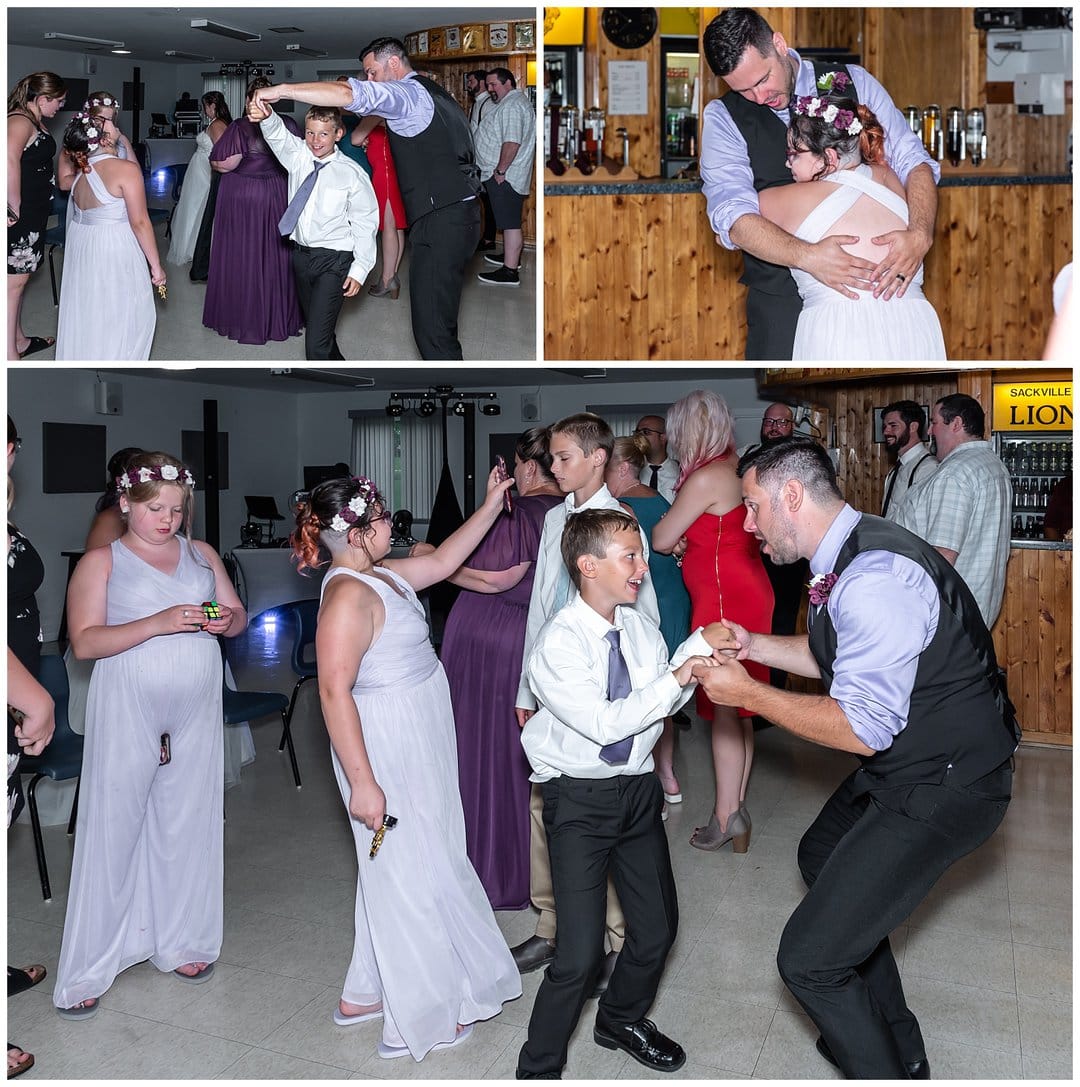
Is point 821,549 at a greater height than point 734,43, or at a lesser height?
lesser

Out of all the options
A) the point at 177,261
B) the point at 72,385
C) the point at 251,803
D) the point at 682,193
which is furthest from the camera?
the point at 72,385

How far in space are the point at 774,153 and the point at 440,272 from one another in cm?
86

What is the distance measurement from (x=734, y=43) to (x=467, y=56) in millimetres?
677

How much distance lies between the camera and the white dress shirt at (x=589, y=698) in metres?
2.40

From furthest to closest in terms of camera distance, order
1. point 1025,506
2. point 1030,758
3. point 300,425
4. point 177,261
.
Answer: point 300,425, point 1025,506, point 1030,758, point 177,261

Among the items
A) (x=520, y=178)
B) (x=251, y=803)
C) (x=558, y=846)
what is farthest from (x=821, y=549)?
(x=251, y=803)

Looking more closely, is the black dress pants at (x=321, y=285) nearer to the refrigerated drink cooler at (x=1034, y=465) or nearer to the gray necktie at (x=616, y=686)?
the gray necktie at (x=616, y=686)

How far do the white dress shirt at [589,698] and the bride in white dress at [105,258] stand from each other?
1.24 meters

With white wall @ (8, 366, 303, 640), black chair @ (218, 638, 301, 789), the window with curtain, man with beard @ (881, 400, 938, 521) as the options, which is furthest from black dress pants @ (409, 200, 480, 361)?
the window with curtain

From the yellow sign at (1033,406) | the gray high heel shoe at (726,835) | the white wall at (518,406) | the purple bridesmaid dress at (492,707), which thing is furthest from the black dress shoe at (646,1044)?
the white wall at (518,406)

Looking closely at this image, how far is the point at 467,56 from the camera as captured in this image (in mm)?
2334

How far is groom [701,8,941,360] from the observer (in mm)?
2547

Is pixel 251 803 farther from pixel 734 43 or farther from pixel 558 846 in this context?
pixel 734 43

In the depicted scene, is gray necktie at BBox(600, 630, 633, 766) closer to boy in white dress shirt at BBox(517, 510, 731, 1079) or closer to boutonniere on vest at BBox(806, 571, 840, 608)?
boy in white dress shirt at BBox(517, 510, 731, 1079)
